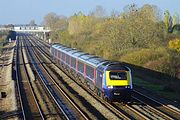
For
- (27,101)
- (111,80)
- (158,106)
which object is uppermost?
(111,80)

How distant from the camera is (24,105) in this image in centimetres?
2628

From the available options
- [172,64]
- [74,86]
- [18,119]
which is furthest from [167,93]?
[18,119]

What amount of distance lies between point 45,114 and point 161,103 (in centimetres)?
761

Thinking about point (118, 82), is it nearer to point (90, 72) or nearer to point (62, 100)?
point (62, 100)

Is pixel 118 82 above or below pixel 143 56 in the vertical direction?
above

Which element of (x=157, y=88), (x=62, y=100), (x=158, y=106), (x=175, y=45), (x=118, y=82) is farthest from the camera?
(x=175, y=45)

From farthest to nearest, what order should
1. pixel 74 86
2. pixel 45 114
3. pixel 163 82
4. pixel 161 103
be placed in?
pixel 163 82 < pixel 74 86 < pixel 161 103 < pixel 45 114

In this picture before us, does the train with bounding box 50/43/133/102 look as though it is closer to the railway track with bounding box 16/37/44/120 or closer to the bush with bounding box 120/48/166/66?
the railway track with bounding box 16/37/44/120

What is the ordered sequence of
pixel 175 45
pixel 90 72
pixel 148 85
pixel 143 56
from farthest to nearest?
pixel 175 45, pixel 143 56, pixel 148 85, pixel 90 72

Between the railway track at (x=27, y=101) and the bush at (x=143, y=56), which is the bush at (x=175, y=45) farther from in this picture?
the railway track at (x=27, y=101)

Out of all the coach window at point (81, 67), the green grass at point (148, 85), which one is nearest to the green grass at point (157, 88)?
the green grass at point (148, 85)

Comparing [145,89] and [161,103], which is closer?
[161,103]

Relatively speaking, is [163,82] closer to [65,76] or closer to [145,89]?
[145,89]

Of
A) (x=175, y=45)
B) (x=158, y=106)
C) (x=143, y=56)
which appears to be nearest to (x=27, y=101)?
(x=158, y=106)
